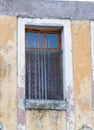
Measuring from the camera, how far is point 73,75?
51.3 ft

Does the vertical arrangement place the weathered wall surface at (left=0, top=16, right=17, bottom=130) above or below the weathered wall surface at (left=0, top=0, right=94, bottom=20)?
below

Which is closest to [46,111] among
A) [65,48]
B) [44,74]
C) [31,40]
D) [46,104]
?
[46,104]

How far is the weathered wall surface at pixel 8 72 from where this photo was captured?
15.1 meters

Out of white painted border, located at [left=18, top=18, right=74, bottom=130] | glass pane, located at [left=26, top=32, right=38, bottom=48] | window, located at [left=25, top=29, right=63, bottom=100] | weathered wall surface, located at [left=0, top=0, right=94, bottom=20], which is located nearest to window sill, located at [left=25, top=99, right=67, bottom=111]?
Result: white painted border, located at [left=18, top=18, right=74, bottom=130]

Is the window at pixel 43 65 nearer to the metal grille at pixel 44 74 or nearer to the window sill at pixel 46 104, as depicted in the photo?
the metal grille at pixel 44 74

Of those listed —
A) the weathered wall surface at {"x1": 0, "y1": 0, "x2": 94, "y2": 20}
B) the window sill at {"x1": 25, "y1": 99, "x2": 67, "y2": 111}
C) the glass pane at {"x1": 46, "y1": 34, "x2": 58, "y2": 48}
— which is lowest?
the window sill at {"x1": 25, "y1": 99, "x2": 67, "y2": 111}

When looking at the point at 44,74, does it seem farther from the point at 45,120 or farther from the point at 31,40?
the point at 45,120

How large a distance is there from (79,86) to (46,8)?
7.07 feet

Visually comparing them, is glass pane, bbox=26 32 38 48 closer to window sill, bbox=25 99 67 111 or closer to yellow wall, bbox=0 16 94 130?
yellow wall, bbox=0 16 94 130

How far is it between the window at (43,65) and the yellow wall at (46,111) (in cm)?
44

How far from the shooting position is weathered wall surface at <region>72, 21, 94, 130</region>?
1540 centimetres

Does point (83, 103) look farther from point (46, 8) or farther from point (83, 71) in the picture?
point (46, 8)

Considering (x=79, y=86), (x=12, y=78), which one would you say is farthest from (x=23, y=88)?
(x=79, y=86)

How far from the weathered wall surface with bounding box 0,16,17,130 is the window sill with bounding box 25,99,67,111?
0.34 metres
